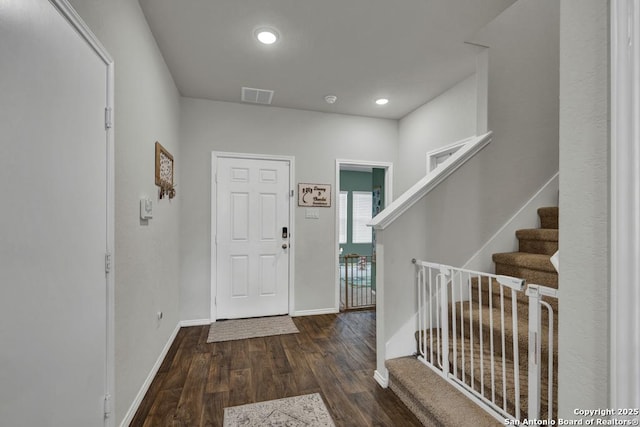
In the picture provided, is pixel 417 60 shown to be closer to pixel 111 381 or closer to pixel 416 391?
pixel 416 391

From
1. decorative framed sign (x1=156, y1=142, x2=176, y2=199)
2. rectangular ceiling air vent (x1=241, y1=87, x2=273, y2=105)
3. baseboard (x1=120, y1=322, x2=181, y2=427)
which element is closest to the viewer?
baseboard (x1=120, y1=322, x2=181, y2=427)

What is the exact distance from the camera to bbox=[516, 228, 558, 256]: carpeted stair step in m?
2.19

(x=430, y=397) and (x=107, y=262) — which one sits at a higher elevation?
(x=107, y=262)

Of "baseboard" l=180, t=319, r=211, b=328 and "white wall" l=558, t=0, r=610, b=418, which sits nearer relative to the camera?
"white wall" l=558, t=0, r=610, b=418

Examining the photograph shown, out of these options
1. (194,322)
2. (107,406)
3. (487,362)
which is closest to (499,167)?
(487,362)

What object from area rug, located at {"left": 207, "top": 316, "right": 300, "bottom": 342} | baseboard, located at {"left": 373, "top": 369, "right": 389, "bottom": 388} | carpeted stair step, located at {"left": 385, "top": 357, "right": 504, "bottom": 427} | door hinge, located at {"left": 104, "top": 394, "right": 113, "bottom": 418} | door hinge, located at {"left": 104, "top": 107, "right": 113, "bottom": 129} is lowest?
area rug, located at {"left": 207, "top": 316, "right": 300, "bottom": 342}

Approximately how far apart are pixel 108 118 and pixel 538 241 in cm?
306

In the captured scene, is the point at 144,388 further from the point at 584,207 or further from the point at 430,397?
the point at 584,207

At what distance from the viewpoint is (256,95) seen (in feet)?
10.9

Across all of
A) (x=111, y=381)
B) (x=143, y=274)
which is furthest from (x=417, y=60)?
(x=111, y=381)

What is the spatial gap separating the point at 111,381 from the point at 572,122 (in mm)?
2186

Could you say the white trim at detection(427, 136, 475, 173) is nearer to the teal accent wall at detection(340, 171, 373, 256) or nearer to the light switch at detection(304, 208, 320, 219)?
the light switch at detection(304, 208, 320, 219)
